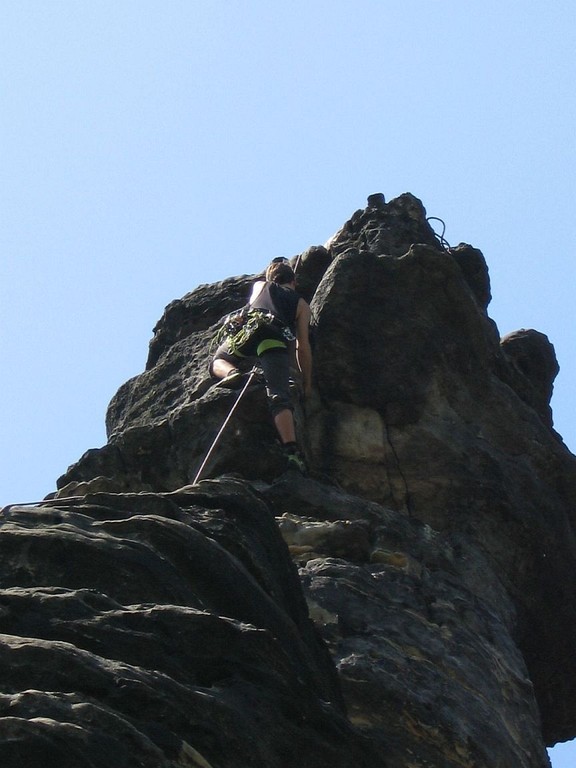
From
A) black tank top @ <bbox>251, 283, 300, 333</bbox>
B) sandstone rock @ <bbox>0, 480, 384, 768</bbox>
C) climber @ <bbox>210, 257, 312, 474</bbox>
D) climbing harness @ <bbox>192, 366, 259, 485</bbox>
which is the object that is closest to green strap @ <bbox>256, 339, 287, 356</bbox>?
climber @ <bbox>210, 257, 312, 474</bbox>

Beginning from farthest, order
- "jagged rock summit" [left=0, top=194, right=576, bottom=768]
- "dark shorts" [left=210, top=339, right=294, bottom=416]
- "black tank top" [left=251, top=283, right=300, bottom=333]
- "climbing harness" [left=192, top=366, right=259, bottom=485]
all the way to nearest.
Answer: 1. "black tank top" [left=251, top=283, right=300, bottom=333]
2. "dark shorts" [left=210, top=339, right=294, bottom=416]
3. "climbing harness" [left=192, top=366, right=259, bottom=485]
4. "jagged rock summit" [left=0, top=194, right=576, bottom=768]

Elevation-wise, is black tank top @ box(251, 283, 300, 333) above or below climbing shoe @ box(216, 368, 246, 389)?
above

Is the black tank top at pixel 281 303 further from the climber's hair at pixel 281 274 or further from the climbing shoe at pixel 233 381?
the climbing shoe at pixel 233 381

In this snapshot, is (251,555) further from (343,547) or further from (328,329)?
(328,329)

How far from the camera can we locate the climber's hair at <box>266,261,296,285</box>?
618 inches

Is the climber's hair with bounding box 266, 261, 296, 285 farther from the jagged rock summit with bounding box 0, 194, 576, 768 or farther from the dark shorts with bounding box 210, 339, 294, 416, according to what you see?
the dark shorts with bounding box 210, 339, 294, 416

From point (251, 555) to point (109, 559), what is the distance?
4.06ft

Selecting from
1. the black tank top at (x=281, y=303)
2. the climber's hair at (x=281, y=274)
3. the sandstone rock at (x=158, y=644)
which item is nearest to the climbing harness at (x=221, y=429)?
Result: the black tank top at (x=281, y=303)

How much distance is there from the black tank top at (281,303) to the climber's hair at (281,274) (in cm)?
31

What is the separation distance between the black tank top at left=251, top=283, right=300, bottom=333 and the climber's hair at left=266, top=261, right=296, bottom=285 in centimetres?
31

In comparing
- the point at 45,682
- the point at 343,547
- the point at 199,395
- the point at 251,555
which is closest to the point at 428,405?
the point at 199,395

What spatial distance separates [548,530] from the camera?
49.5ft

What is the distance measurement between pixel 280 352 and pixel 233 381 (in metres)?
0.58

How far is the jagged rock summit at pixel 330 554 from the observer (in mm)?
7688
